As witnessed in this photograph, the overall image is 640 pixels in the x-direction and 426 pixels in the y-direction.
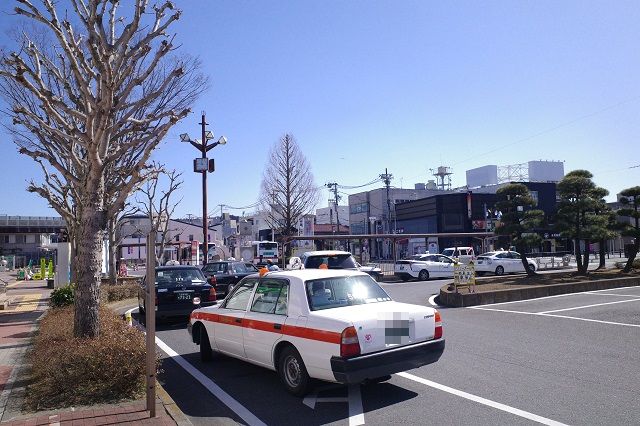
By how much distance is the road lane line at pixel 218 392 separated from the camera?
5.86 meters

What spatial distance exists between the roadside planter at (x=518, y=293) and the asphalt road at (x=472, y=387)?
5.19m

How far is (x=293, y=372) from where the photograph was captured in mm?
6598

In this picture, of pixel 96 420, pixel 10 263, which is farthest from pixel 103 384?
pixel 10 263

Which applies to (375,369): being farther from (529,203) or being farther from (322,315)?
(529,203)

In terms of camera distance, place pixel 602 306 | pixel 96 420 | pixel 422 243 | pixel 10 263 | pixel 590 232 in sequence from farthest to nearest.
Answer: pixel 10 263
pixel 422 243
pixel 590 232
pixel 602 306
pixel 96 420

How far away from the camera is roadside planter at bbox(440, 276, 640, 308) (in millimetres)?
16531

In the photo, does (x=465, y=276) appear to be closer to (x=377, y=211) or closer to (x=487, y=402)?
(x=487, y=402)

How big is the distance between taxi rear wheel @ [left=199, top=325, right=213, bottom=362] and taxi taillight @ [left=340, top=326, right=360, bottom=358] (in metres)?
3.60

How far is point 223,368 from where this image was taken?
840 cm

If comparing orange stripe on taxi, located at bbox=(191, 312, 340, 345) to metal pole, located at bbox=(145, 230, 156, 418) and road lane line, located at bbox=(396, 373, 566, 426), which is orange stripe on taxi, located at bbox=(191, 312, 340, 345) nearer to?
metal pole, located at bbox=(145, 230, 156, 418)

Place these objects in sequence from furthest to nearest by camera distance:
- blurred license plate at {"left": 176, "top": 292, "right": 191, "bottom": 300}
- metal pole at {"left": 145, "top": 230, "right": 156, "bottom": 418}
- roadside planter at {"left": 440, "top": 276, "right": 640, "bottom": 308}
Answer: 1. roadside planter at {"left": 440, "top": 276, "right": 640, "bottom": 308}
2. blurred license plate at {"left": 176, "top": 292, "right": 191, "bottom": 300}
3. metal pole at {"left": 145, "top": 230, "right": 156, "bottom": 418}

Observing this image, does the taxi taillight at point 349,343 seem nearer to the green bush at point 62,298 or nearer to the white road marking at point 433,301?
the green bush at point 62,298

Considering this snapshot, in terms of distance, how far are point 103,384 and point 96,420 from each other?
0.93m

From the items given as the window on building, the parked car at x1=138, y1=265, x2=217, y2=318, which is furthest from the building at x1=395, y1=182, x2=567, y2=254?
the parked car at x1=138, y1=265, x2=217, y2=318
